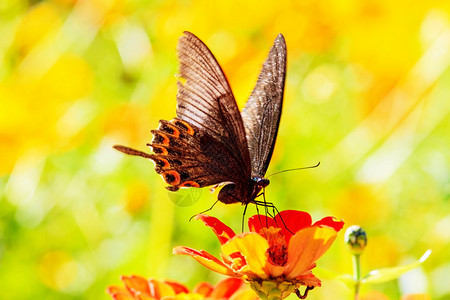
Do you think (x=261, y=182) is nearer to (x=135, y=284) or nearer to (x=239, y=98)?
(x=135, y=284)

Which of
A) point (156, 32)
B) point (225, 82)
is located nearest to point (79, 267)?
point (156, 32)

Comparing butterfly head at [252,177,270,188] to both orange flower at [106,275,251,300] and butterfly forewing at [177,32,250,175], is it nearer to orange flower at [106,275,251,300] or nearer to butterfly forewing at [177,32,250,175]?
butterfly forewing at [177,32,250,175]

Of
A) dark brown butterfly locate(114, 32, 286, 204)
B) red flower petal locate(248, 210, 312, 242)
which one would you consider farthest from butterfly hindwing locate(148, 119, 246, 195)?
red flower petal locate(248, 210, 312, 242)

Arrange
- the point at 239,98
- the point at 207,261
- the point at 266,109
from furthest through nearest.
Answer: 1. the point at 239,98
2. the point at 266,109
3. the point at 207,261

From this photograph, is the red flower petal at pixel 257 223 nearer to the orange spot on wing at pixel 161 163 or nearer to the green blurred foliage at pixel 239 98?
the orange spot on wing at pixel 161 163

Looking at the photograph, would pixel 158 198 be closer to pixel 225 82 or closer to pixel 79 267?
pixel 79 267

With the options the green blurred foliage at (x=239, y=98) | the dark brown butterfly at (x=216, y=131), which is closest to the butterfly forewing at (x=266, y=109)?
the dark brown butterfly at (x=216, y=131)

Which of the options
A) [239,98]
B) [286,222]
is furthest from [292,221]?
[239,98]

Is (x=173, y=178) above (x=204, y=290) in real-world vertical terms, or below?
above
